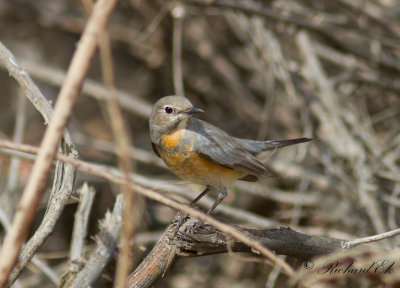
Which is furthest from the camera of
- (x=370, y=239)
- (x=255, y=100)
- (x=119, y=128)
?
(x=255, y=100)

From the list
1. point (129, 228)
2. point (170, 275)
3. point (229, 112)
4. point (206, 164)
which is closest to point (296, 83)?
point (229, 112)

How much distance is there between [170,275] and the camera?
23.3ft

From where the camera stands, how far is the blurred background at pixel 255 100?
6.00 metres

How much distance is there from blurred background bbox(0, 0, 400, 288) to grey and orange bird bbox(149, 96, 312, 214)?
2.51ft

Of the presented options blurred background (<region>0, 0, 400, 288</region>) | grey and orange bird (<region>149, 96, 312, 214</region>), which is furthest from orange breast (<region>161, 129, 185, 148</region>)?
blurred background (<region>0, 0, 400, 288</region>)

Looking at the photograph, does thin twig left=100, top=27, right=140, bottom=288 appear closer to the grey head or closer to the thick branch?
the thick branch

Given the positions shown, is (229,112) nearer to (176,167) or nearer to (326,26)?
(326,26)

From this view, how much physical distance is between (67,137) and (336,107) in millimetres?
3985

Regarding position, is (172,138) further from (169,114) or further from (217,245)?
(217,245)

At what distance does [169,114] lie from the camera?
181 inches

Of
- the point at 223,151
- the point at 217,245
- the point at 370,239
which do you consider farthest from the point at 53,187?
the point at 223,151

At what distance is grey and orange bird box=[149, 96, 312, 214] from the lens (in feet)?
14.9

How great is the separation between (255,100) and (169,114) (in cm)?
361

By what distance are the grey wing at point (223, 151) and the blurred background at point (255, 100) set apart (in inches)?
30.6
